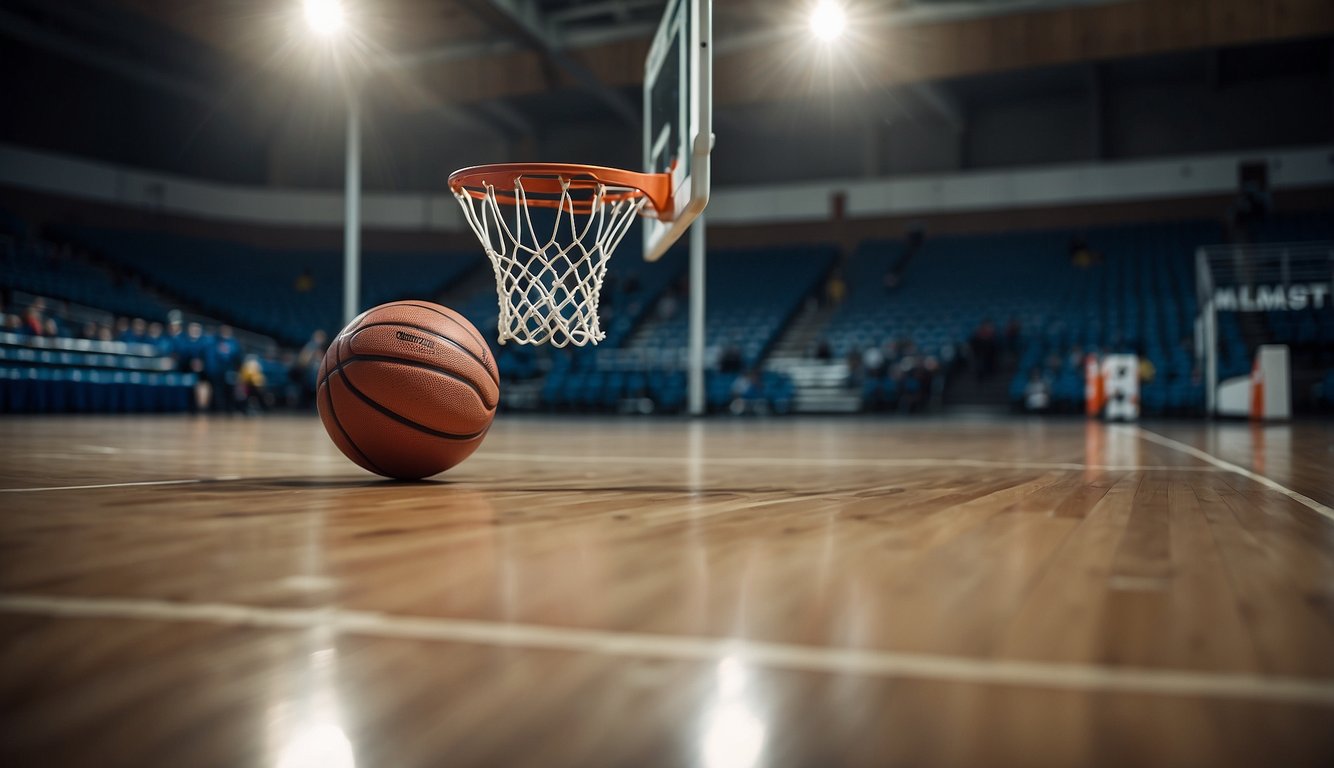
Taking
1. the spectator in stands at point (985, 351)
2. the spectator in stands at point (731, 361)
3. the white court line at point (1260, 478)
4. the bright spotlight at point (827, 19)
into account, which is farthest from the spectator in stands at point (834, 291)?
the white court line at point (1260, 478)

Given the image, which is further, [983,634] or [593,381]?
[593,381]

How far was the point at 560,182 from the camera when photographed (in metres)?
3.40

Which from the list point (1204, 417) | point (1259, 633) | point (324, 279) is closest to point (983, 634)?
point (1259, 633)

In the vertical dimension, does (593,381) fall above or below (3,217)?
below

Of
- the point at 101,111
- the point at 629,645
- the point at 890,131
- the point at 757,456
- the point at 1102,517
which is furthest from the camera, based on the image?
the point at 890,131

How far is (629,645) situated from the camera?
843 millimetres

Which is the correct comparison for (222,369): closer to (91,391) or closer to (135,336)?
(135,336)

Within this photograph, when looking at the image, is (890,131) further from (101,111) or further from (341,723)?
(341,723)

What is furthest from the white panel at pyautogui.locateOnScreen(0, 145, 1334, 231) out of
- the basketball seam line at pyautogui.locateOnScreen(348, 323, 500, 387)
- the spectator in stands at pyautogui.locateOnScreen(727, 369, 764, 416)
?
the basketball seam line at pyautogui.locateOnScreen(348, 323, 500, 387)

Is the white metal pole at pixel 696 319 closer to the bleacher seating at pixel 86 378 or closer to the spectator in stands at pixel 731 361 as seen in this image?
the spectator in stands at pixel 731 361

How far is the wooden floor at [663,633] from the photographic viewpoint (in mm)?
621

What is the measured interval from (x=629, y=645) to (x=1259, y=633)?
2.03ft

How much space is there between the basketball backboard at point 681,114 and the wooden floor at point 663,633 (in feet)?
5.36

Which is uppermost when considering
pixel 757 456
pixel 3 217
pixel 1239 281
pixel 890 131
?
pixel 890 131
